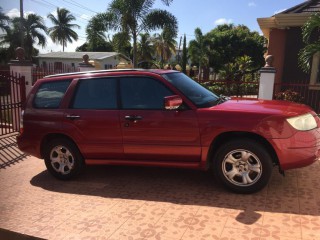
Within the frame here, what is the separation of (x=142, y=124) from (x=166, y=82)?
685mm

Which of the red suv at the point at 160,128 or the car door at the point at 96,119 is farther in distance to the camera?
the car door at the point at 96,119

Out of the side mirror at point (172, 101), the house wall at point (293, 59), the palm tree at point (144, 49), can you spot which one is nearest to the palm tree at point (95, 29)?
the house wall at point (293, 59)

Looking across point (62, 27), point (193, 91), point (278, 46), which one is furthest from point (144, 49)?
point (193, 91)

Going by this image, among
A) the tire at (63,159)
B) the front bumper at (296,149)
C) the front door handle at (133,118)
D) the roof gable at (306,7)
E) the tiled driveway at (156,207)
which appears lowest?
the tiled driveway at (156,207)

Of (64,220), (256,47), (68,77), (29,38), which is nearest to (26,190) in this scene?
(64,220)

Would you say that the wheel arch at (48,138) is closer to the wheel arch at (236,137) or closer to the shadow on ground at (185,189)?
the shadow on ground at (185,189)

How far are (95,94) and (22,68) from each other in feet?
16.3

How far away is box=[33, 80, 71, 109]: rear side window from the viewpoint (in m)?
5.32

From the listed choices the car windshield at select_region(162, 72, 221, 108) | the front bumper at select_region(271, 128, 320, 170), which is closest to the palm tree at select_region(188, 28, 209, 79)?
the car windshield at select_region(162, 72, 221, 108)

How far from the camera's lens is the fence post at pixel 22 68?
9.09m

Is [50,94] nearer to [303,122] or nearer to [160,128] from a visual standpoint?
[160,128]

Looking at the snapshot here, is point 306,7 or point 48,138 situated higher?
point 306,7

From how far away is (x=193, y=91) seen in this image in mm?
4938

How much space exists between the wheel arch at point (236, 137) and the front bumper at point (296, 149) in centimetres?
15
